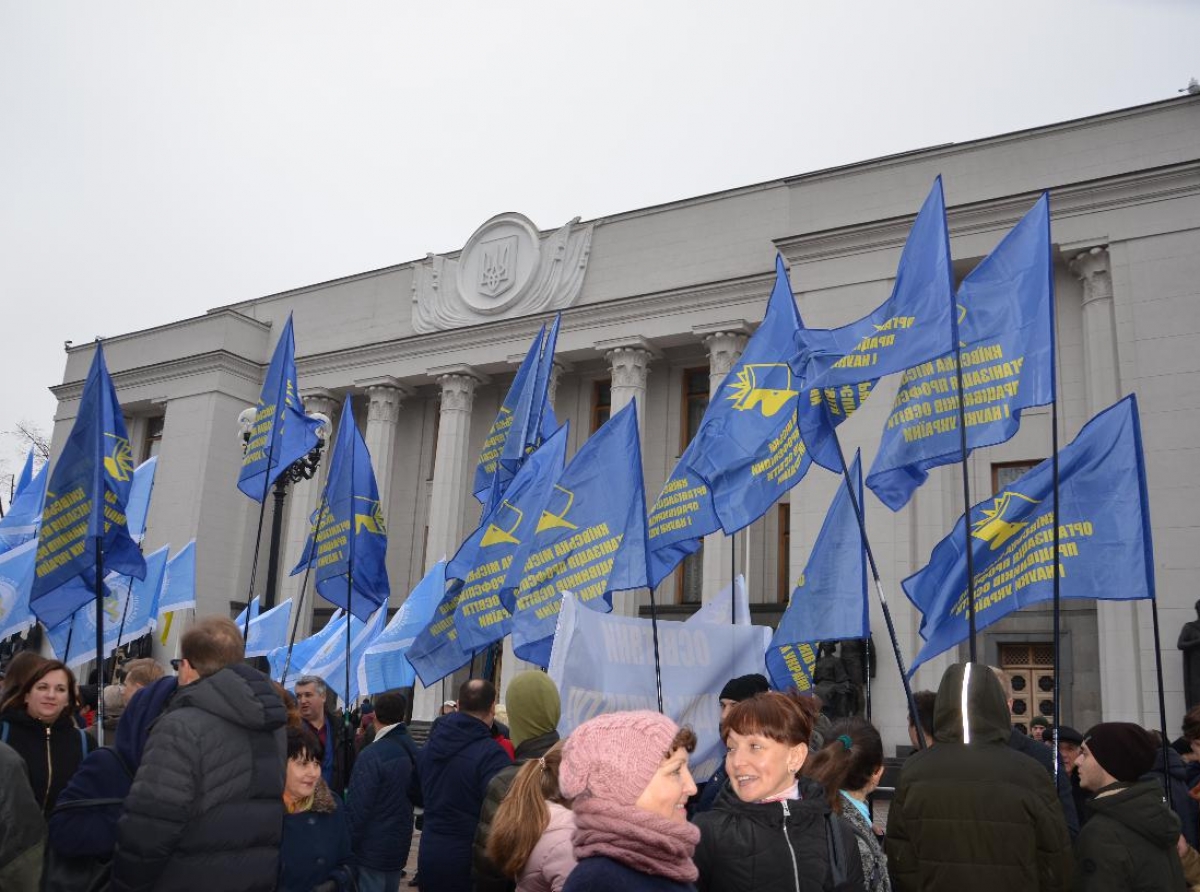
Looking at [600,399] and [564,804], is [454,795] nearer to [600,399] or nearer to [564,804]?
[564,804]

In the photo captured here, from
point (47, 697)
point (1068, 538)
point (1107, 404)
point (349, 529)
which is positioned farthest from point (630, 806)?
point (1107, 404)

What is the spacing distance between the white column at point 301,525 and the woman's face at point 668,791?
82.7ft

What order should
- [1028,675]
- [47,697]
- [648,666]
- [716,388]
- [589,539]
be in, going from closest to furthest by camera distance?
[47,697] → [648,666] → [589,539] → [1028,675] → [716,388]

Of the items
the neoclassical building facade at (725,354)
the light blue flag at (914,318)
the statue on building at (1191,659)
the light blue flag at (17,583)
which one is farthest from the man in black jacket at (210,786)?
the neoclassical building facade at (725,354)

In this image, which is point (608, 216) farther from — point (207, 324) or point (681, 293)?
point (207, 324)

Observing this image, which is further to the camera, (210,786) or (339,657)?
(339,657)

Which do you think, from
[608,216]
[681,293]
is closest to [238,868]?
[681,293]

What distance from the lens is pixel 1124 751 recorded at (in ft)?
13.4

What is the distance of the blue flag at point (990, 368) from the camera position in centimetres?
627

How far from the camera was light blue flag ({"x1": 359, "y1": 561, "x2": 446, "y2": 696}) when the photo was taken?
1195cm

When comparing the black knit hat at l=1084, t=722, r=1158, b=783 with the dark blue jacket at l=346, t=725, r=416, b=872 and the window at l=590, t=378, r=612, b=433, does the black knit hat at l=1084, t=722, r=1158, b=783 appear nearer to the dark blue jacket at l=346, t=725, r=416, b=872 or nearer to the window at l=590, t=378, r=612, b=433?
the dark blue jacket at l=346, t=725, r=416, b=872

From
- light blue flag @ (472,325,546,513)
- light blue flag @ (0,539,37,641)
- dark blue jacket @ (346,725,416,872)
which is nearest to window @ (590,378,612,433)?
light blue flag @ (472,325,546,513)

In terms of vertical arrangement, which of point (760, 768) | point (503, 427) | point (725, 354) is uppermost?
point (725, 354)

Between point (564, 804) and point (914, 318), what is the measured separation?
4434 mm
